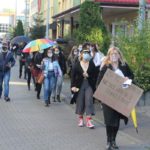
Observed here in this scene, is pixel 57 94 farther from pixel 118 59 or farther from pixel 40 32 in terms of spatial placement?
pixel 40 32

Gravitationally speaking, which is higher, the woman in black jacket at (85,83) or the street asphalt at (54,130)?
the woman in black jacket at (85,83)

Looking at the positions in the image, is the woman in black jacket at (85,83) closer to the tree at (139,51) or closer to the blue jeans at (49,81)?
the tree at (139,51)

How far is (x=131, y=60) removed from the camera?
15.9 m

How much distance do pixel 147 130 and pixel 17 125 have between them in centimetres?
278

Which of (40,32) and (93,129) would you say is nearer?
(93,129)

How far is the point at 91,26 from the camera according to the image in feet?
70.2

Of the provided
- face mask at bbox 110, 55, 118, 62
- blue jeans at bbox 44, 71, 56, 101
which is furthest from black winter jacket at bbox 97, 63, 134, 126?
blue jeans at bbox 44, 71, 56, 101

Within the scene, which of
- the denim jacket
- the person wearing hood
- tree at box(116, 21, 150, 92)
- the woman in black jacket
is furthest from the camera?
the person wearing hood

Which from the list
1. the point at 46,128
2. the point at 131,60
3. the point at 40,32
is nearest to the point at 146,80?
the point at 131,60

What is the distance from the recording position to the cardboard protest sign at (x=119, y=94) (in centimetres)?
930

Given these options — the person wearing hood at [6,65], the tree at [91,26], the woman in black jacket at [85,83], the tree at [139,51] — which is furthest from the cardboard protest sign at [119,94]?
the tree at [91,26]

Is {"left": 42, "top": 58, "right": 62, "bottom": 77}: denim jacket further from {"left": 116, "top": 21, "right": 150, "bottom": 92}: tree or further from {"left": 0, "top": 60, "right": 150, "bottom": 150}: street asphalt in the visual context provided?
{"left": 116, "top": 21, "right": 150, "bottom": 92}: tree

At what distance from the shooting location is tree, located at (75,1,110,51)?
68.9 ft

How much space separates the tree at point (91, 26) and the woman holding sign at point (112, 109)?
11.2m
